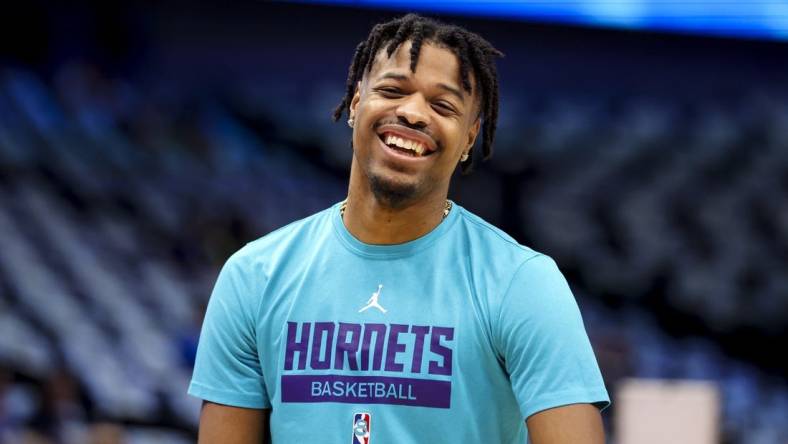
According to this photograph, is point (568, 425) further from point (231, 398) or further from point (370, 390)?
point (231, 398)

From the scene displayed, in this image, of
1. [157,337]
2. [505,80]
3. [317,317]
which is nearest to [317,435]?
[317,317]

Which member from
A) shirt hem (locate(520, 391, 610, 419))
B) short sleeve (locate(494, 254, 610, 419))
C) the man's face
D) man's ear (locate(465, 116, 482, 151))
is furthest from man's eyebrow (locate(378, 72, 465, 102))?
shirt hem (locate(520, 391, 610, 419))

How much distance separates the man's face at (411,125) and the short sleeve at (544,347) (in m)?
0.27

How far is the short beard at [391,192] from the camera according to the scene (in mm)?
2365

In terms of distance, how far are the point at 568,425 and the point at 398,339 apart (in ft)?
1.17

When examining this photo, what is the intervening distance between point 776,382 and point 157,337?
3564 millimetres

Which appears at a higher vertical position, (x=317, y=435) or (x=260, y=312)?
(x=260, y=312)

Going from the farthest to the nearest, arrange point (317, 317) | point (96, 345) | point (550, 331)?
point (96, 345) → point (317, 317) → point (550, 331)

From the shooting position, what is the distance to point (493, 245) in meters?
2.39

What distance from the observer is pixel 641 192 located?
283 inches

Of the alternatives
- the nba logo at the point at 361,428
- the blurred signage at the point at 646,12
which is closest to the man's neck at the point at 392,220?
the nba logo at the point at 361,428

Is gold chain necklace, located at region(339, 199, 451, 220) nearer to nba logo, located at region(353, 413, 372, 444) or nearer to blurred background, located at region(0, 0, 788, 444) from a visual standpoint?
nba logo, located at region(353, 413, 372, 444)

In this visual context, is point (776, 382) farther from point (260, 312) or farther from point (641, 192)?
point (260, 312)


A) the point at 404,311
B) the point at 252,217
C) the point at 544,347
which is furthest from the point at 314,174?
the point at 544,347
